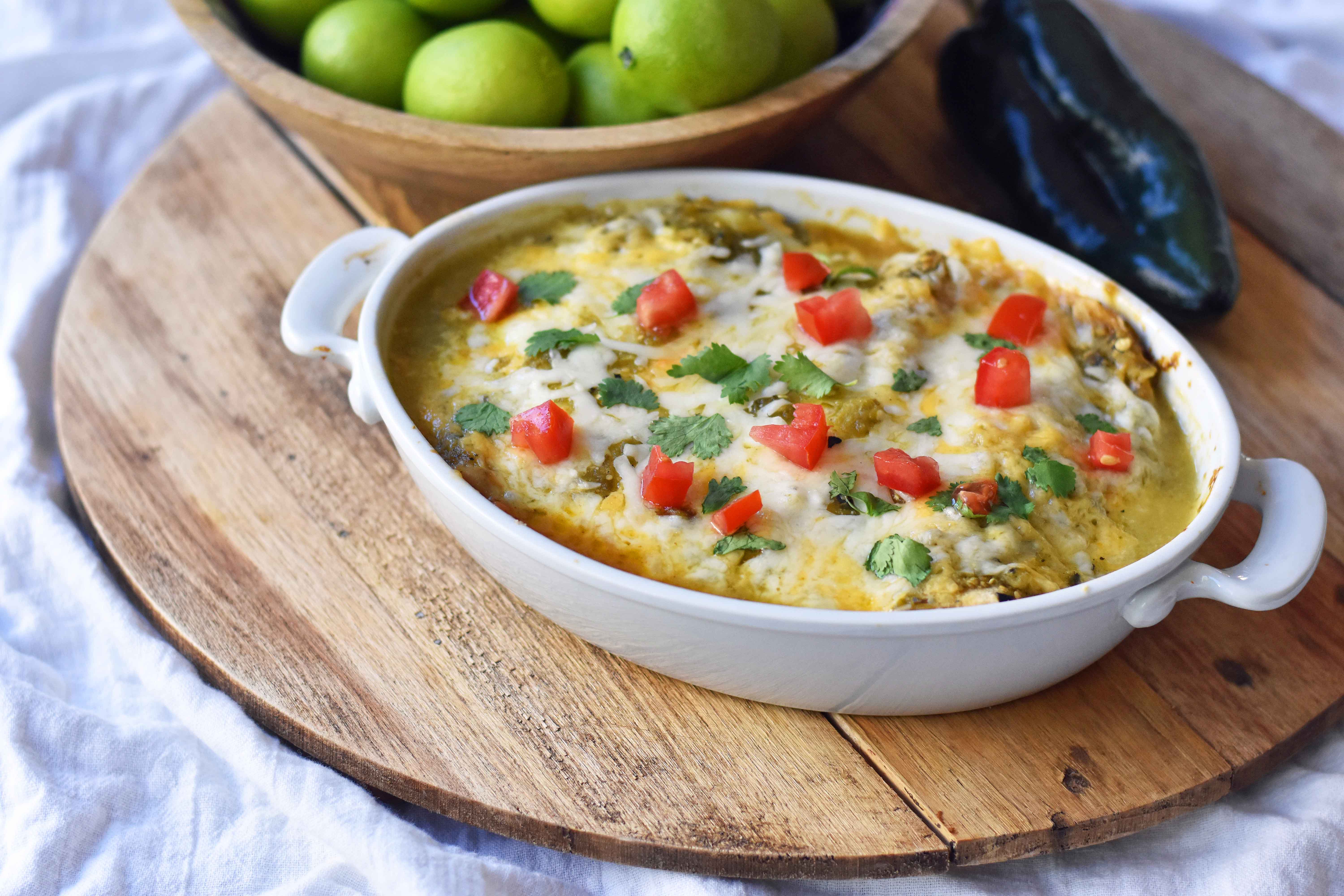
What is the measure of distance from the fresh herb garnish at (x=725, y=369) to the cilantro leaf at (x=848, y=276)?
1.14 feet

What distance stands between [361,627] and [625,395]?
0.73 m

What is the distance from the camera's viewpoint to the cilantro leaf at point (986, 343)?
2.46m

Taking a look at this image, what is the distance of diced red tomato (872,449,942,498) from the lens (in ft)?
7.01

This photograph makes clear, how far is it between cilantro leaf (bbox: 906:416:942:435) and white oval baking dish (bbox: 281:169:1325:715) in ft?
1.48

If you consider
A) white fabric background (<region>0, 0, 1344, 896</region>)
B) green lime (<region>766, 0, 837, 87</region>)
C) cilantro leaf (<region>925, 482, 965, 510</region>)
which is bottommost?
white fabric background (<region>0, 0, 1344, 896</region>)

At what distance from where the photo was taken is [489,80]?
2.86 metres

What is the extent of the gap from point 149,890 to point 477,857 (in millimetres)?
605

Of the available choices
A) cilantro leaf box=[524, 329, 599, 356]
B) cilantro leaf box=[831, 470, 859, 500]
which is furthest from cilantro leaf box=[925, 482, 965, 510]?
cilantro leaf box=[524, 329, 599, 356]

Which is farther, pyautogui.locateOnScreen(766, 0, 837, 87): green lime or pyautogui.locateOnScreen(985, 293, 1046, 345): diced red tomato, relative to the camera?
pyautogui.locateOnScreen(766, 0, 837, 87): green lime

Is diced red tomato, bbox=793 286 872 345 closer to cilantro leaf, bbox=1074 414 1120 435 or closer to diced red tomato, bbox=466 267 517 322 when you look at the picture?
cilantro leaf, bbox=1074 414 1120 435

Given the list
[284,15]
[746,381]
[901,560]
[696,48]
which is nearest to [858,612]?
[901,560]

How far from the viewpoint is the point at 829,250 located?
279 cm

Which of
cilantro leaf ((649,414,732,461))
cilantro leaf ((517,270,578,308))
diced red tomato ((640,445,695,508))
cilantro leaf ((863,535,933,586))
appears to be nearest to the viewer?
cilantro leaf ((863,535,933,586))

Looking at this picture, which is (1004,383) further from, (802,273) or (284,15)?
(284,15)
